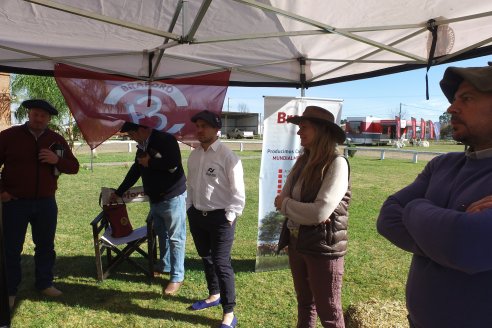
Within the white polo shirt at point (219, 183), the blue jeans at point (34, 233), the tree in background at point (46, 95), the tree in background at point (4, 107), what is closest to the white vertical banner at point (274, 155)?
the white polo shirt at point (219, 183)

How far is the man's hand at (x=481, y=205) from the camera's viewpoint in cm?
116

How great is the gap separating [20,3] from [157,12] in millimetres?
957

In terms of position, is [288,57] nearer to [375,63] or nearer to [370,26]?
[375,63]

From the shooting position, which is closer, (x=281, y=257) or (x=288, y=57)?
(x=288, y=57)

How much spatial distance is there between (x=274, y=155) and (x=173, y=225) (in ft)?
4.53

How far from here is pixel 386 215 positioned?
5.29 feet

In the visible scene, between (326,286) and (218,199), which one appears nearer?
(326,286)

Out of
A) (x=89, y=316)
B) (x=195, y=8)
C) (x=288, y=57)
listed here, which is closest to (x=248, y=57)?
(x=288, y=57)

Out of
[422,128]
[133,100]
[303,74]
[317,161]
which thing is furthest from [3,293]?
[422,128]

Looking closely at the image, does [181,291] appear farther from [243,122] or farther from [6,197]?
[243,122]

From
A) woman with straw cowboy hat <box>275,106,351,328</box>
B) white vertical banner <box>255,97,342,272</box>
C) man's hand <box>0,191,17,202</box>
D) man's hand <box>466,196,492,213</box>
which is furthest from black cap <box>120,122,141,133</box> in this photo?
man's hand <box>466,196,492,213</box>

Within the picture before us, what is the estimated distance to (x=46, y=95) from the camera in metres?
16.8

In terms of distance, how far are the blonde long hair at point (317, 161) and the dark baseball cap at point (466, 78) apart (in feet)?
2.96

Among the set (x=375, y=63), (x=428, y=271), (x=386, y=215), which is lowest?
(x=428, y=271)
